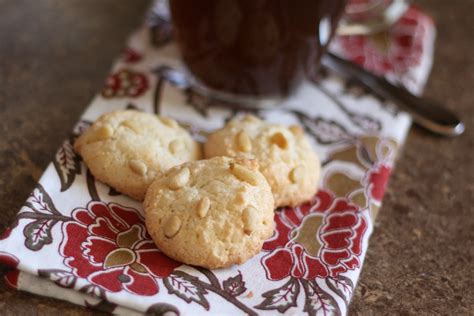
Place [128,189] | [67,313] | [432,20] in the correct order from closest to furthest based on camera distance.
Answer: [67,313], [128,189], [432,20]

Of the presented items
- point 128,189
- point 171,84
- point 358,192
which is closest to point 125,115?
point 128,189

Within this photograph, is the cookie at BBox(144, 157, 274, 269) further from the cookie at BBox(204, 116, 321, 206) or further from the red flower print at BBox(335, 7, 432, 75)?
the red flower print at BBox(335, 7, 432, 75)

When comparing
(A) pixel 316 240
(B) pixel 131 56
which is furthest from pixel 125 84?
(A) pixel 316 240

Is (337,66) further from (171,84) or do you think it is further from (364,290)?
(364,290)

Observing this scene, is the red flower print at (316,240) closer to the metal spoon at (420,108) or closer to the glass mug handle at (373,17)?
the metal spoon at (420,108)

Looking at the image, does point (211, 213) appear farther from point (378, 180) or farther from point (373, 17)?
point (373, 17)

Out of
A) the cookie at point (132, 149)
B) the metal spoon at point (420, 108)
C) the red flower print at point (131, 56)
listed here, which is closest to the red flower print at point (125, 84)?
the red flower print at point (131, 56)
